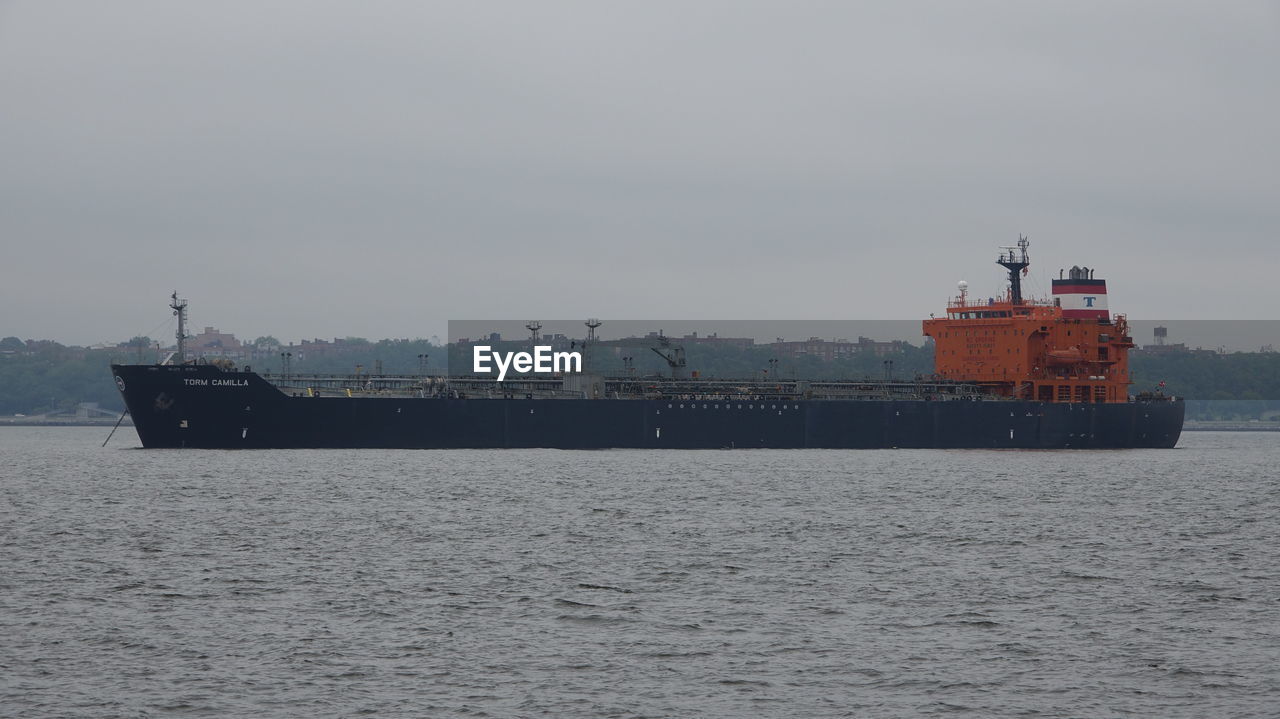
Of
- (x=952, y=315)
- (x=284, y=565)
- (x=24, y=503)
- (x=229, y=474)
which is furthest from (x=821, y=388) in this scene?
(x=284, y=565)

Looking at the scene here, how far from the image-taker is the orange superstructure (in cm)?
8994

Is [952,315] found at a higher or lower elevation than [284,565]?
higher

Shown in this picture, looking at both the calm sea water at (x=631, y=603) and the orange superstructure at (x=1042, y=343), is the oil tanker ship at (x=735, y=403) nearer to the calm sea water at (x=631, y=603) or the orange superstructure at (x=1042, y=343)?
the orange superstructure at (x=1042, y=343)

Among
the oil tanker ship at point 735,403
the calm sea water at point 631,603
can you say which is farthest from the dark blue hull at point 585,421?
the calm sea water at point 631,603

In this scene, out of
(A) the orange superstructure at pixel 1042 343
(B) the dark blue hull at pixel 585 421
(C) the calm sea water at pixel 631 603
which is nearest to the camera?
(C) the calm sea water at pixel 631 603

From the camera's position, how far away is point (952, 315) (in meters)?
94.8

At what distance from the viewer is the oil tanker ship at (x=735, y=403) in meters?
71.8

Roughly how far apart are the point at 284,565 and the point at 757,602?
11434 mm

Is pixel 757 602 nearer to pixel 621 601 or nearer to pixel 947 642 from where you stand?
pixel 621 601

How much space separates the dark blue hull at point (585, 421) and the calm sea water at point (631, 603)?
1970 centimetres

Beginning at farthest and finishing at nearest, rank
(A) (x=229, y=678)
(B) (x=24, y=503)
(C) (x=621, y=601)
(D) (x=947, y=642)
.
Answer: (B) (x=24, y=503)
(C) (x=621, y=601)
(D) (x=947, y=642)
(A) (x=229, y=678)

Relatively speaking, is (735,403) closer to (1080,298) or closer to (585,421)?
(585,421)

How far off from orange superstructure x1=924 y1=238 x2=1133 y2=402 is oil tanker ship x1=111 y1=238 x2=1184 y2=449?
0.10 meters

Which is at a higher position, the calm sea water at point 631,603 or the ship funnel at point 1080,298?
the ship funnel at point 1080,298
